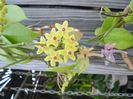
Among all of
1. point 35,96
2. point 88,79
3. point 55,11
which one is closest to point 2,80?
point 35,96

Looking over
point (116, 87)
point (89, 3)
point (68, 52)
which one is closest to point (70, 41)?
point (68, 52)

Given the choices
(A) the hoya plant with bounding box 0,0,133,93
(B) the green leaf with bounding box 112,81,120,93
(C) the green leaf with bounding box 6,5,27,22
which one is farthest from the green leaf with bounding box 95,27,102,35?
(B) the green leaf with bounding box 112,81,120,93

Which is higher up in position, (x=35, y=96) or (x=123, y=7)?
(x=123, y=7)

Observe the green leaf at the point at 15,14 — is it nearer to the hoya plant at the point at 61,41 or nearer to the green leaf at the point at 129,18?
the hoya plant at the point at 61,41

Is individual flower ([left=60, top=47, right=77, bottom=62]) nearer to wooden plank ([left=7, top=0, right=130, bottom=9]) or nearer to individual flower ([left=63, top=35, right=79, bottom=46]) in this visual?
individual flower ([left=63, top=35, right=79, bottom=46])

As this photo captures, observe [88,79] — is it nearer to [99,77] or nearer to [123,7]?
[99,77]

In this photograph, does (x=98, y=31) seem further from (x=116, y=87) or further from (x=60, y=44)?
(x=116, y=87)

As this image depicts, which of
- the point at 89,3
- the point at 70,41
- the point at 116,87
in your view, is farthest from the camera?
the point at 116,87
